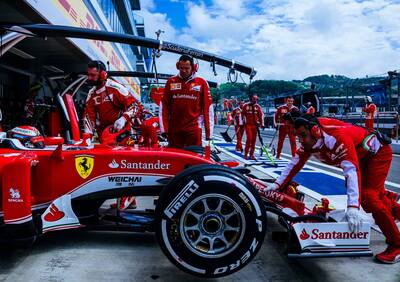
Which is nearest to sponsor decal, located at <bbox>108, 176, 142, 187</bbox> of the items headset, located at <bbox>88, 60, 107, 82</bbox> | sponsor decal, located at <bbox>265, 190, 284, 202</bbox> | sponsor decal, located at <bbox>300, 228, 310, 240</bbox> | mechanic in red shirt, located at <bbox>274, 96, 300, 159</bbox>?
sponsor decal, located at <bbox>265, 190, 284, 202</bbox>

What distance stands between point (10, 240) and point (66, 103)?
2984 mm

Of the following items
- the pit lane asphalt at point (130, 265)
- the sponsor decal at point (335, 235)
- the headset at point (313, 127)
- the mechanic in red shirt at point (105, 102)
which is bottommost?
the pit lane asphalt at point (130, 265)

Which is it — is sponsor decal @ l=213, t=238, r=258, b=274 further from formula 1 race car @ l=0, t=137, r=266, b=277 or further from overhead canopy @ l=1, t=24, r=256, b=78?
overhead canopy @ l=1, t=24, r=256, b=78

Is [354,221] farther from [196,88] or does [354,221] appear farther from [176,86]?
[176,86]

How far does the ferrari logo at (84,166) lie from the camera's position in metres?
2.89

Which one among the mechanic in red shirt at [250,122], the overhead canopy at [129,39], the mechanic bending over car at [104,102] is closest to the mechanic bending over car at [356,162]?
the overhead canopy at [129,39]

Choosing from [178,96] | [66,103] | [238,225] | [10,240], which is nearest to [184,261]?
[238,225]

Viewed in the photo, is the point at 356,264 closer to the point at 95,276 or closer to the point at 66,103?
the point at 95,276

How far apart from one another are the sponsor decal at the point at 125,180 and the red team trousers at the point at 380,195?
191 cm

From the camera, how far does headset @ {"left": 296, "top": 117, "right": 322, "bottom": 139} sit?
2906 mm

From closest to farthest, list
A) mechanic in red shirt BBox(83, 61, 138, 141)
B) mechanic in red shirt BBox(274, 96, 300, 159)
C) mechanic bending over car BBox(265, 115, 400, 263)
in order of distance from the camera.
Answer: mechanic bending over car BBox(265, 115, 400, 263) < mechanic in red shirt BBox(83, 61, 138, 141) < mechanic in red shirt BBox(274, 96, 300, 159)

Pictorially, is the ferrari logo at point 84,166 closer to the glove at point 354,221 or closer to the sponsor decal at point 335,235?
the sponsor decal at point 335,235

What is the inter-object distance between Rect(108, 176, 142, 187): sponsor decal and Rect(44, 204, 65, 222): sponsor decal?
443 mm

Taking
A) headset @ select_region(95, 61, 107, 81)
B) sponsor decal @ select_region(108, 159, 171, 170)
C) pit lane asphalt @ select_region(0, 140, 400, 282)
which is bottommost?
pit lane asphalt @ select_region(0, 140, 400, 282)
